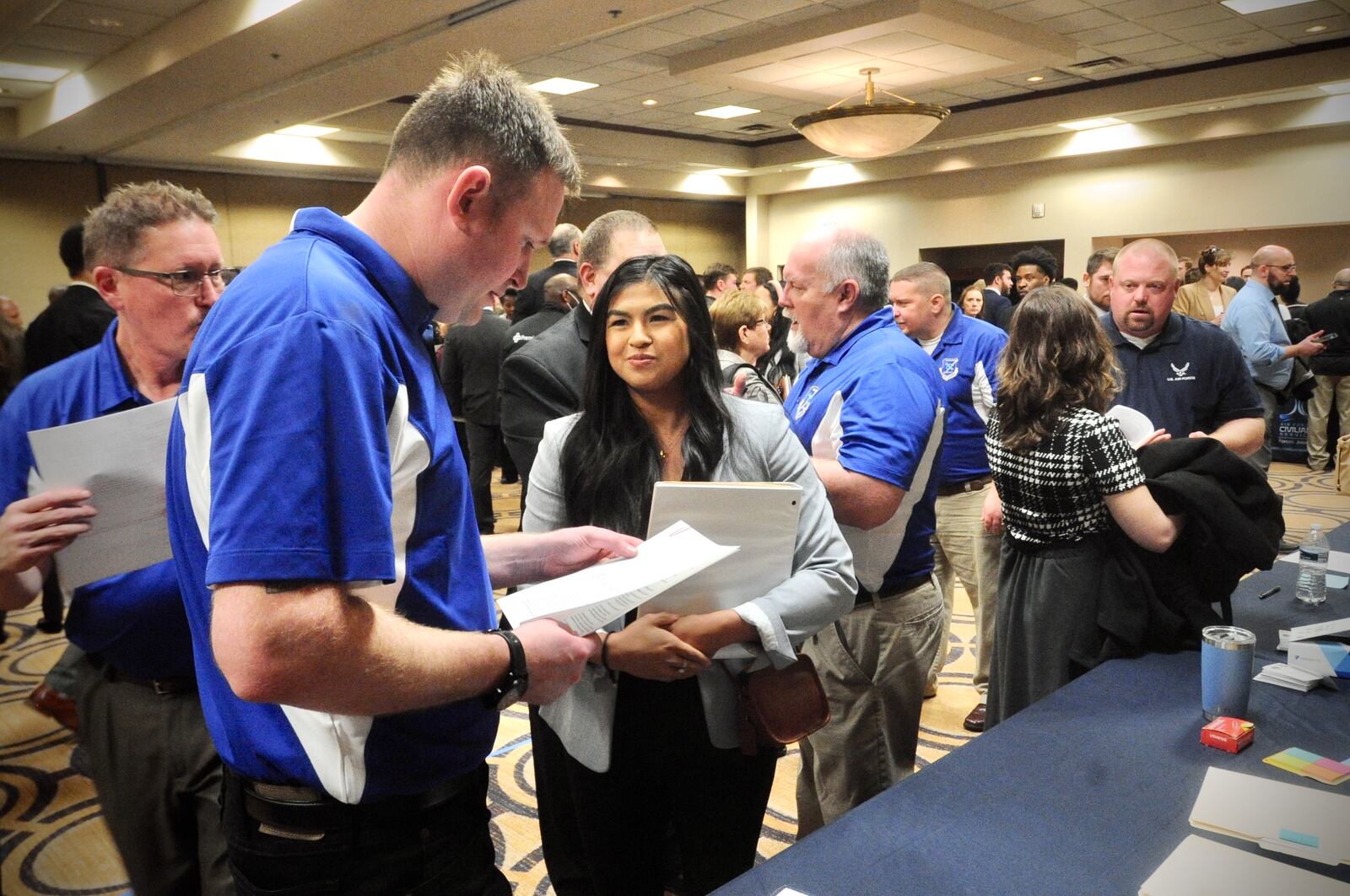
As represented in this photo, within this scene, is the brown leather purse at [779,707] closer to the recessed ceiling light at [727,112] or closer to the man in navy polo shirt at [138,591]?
the man in navy polo shirt at [138,591]

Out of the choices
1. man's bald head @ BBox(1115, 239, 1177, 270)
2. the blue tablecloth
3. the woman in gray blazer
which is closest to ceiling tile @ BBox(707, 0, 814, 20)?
man's bald head @ BBox(1115, 239, 1177, 270)

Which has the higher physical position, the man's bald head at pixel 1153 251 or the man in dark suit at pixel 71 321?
the man's bald head at pixel 1153 251

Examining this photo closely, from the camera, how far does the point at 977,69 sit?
840 centimetres

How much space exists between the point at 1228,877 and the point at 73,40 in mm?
9103

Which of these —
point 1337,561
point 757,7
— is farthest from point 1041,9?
point 1337,561

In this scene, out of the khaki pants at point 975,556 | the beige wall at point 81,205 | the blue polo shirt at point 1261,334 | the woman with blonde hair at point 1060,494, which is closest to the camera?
the woman with blonde hair at point 1060,494

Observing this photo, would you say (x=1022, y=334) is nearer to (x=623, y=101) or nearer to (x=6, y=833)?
(x=6, y=833)

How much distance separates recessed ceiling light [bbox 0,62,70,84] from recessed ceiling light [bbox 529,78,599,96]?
426 centimetres

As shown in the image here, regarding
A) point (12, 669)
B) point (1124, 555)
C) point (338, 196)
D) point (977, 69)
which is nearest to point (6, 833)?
point (12, 669)

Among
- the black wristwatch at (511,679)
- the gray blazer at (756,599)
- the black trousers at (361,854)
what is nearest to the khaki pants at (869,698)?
the gray blazer at (756,599)

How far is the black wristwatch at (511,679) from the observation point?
39.8 inches

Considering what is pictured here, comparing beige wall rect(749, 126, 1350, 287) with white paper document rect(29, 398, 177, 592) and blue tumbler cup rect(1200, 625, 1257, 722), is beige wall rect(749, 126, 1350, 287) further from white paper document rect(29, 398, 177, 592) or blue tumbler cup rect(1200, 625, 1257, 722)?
white paper document rect(29, 398, 177, 592)

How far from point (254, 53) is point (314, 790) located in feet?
23.0

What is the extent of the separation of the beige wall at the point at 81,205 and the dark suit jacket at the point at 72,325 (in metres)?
5.96
